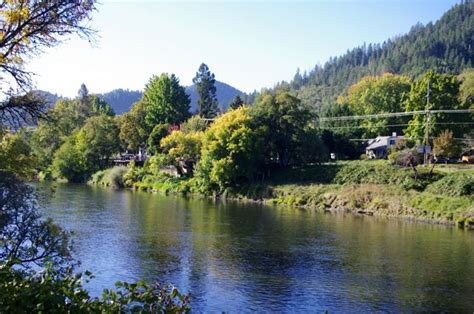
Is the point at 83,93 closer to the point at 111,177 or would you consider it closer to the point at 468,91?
the point at 111,177

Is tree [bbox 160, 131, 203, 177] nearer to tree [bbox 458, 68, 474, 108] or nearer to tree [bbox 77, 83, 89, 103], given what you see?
tree [bbox 458, 68, 474, 108]

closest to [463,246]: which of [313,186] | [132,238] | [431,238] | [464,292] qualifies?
[431,238]

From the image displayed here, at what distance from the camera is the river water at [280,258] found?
22.2 meters

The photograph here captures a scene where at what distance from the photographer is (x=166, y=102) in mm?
95938

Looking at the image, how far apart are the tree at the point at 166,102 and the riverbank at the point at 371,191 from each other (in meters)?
25.0

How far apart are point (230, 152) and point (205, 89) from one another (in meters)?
49.6

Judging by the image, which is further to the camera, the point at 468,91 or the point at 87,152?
the point at 468,91

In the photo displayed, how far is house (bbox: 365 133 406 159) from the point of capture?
258ft

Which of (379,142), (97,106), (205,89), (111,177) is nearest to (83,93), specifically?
(97,106)

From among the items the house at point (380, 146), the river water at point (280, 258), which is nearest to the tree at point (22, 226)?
the river water at point (280, 258)

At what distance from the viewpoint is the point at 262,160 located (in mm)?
66438

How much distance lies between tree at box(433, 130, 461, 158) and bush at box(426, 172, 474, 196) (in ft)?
31.7

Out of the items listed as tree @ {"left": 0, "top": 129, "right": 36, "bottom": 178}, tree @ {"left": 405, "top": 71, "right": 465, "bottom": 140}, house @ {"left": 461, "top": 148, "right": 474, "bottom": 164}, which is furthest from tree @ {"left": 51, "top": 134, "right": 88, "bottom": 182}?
tree @ {"left": 0, "top": 129, "right": 36, "bottom": 178}

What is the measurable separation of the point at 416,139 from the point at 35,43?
6431cm
